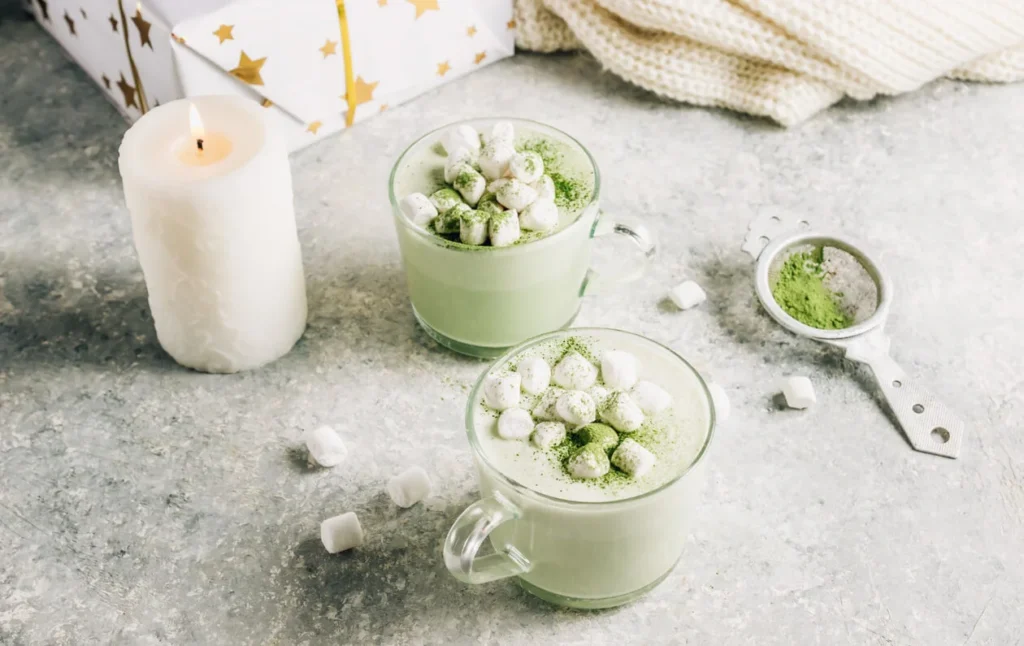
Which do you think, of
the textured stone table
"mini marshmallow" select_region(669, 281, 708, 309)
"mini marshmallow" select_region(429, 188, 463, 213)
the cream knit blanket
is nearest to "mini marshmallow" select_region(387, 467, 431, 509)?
the textured stone table

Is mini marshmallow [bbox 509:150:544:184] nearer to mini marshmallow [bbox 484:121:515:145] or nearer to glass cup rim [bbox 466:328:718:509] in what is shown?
mini marshmallow [bbox 484:121:515:145]

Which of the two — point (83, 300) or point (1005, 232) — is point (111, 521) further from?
point (1005, 232)

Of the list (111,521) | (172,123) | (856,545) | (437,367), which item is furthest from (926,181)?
(111,521)

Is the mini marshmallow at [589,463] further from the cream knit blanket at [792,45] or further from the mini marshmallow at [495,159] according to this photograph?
the cream knit blanket at [792,45]

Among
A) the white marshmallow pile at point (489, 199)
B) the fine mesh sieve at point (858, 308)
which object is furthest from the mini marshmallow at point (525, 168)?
the fine mesh sieve at point (858, 308)

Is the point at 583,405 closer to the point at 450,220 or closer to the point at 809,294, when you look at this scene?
the point at 450,220
